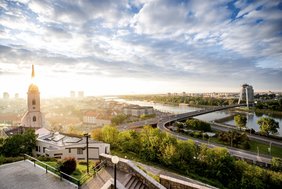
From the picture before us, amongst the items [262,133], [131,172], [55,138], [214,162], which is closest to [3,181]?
[131,172]

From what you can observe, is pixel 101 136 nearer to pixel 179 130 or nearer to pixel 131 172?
pixel 131 172

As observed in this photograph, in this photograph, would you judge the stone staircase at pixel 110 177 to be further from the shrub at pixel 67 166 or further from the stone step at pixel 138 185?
the shrub at pixel 67 166

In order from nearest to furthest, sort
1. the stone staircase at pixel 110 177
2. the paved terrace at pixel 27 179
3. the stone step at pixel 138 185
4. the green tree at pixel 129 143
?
the paved terrace at pixel 27 179 → the stone staircase at pixel 110 177 → the stone step at pixel 138 185 → the green tree at pixel 129 143

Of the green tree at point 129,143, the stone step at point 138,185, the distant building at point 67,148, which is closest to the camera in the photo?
the stone step at point 138,185

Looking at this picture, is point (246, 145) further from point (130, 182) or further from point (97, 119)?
point (97, 119)

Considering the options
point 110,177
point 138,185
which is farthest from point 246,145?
point 110,177

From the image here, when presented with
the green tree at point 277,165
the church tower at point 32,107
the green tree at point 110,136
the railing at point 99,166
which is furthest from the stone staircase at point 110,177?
the church tower at point 32,107

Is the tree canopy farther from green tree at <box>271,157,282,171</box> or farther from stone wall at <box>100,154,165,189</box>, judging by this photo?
stone wall at <box>100,154,165,189</box>

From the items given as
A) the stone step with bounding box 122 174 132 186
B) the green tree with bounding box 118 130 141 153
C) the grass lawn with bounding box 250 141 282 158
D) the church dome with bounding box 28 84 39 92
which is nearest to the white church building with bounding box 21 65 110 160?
the green tree with bounding box 118 130 141 153
